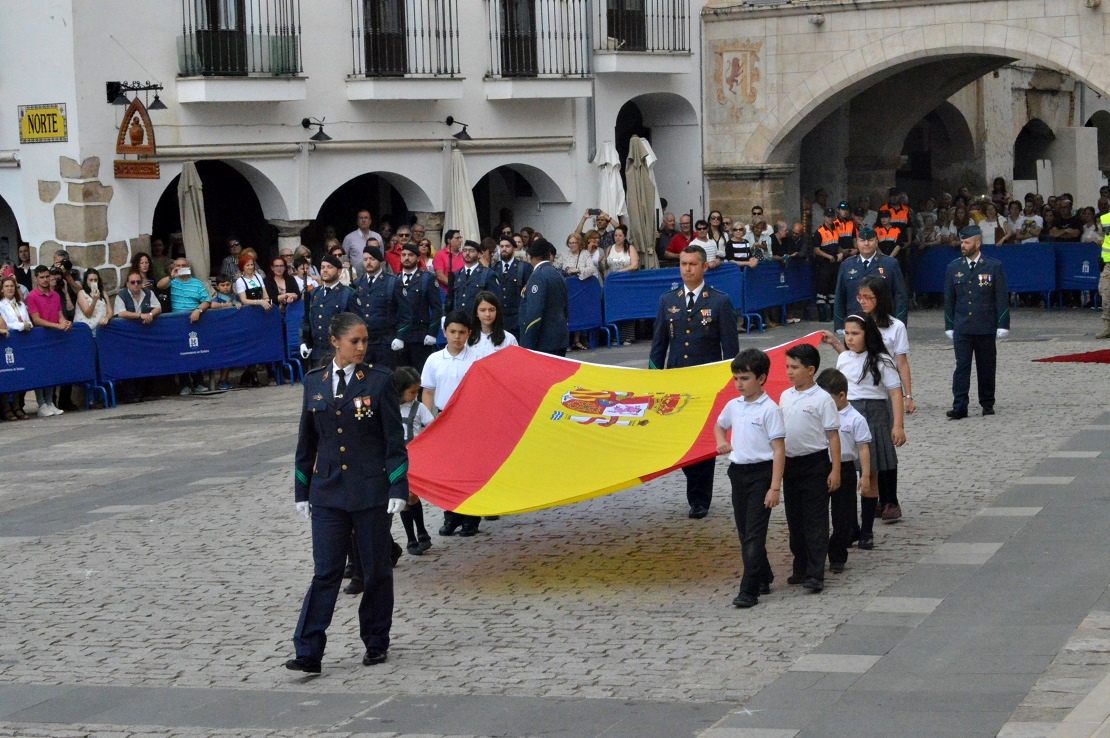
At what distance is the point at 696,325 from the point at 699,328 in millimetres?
31

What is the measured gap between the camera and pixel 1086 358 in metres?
20.6

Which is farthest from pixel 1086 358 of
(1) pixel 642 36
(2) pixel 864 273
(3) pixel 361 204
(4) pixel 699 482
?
(3) pixel 361 204

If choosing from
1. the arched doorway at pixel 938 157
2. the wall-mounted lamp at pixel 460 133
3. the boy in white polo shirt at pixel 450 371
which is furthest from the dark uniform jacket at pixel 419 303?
the arched doorway at pixel 938 157

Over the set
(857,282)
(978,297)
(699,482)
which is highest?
(857,282)

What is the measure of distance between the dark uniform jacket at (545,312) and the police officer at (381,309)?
2.06 metres

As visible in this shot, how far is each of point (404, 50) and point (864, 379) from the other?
52.9 feet

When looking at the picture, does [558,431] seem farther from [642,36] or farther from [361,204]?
[642,36]

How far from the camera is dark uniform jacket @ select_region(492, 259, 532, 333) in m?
17.4

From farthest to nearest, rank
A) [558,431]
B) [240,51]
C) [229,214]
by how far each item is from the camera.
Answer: [229,214] → [240,51] → [558,431]

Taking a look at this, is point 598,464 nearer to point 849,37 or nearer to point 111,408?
point 111,408

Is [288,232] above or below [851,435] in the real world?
above

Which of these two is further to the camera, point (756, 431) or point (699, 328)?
point (699, 328)

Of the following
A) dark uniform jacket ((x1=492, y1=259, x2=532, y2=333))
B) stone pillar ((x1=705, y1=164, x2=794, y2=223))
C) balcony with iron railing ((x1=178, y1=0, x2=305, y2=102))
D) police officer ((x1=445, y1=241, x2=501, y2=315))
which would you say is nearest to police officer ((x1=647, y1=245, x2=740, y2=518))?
police officer ((x1=445, y1=241, x2=501, y2=315))

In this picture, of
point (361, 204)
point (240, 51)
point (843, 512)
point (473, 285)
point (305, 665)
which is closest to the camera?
point (305, 665)
